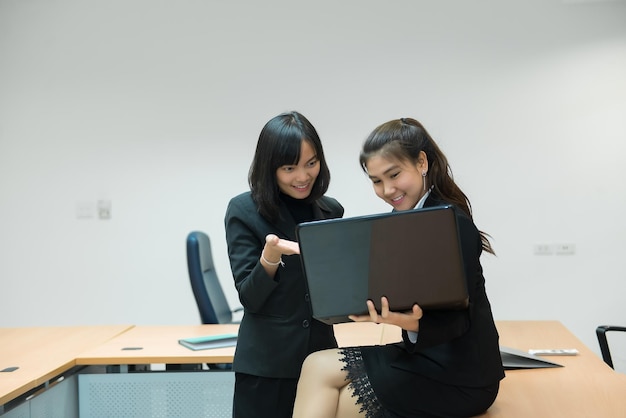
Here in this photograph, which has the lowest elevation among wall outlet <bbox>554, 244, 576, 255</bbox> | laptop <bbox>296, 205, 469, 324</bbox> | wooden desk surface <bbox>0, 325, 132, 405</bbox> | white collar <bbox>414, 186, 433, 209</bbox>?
wooden desk surface <bbox>0, 325, 132, 405</bbox>

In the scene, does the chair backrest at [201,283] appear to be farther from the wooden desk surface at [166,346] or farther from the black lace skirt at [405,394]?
the black lace skirt at [405,394]

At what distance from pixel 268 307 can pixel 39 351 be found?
1302 mm

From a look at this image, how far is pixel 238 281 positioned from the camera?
188cm

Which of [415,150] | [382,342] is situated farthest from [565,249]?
[415,150]

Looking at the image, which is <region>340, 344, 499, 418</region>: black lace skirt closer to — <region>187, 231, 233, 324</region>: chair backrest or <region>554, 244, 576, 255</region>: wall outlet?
<region>187, 231, 233, 324</region>: chair backrest

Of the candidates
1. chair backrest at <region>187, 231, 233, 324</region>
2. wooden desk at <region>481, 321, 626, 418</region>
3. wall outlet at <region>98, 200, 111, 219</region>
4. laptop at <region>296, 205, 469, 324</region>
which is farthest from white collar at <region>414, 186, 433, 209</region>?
wall outlet at <region>98, 200, 111, 219</region>

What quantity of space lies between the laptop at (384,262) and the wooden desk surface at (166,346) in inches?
45.2

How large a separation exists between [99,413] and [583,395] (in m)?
1.76

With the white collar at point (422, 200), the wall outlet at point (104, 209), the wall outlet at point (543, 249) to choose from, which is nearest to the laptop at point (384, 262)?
the white collar at point (422, 200)

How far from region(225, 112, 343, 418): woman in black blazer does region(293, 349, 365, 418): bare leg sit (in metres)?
0.24

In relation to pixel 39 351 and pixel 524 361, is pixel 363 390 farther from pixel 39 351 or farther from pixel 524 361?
pixel 39 351

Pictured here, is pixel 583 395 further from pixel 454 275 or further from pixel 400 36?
pixel 400 36

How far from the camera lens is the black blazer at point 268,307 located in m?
1.84

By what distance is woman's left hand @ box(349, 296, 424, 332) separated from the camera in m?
1.47
